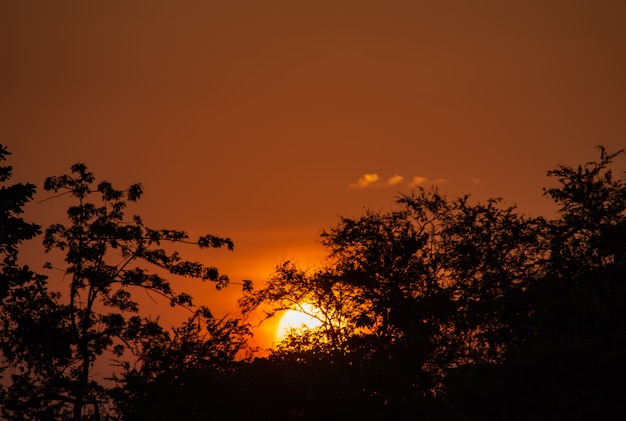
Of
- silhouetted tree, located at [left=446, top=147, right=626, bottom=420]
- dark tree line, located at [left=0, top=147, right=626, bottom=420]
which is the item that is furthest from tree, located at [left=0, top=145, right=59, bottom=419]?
silhouetted tree, located at [left=446, top=147, right=626, bottom=420]

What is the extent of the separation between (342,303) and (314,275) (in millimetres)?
2605

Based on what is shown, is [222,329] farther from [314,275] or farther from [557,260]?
[557,260]

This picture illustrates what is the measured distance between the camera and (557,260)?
3872 cm

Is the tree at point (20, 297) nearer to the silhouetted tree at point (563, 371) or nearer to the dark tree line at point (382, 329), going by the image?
the dark tree line at point (382, 329)

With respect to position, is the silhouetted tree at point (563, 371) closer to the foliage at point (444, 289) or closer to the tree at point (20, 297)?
the foliage at point (444, 289)

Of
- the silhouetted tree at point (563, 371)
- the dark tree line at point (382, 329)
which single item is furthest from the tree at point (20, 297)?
the silhouetted tree at point (563, 371)

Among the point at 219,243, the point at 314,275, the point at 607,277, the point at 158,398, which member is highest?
the point at 314,275

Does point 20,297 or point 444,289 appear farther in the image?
point 444,289

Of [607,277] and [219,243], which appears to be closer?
[607,277]

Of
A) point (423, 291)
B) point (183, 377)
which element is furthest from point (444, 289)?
point (183, 377)

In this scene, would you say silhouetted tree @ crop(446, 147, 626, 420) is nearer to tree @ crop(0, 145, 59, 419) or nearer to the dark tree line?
the dark tree line

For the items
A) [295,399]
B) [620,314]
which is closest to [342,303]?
[295,399]

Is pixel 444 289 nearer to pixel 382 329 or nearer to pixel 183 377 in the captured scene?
pixel 382 329

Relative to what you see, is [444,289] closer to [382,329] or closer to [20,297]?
[382,329]
